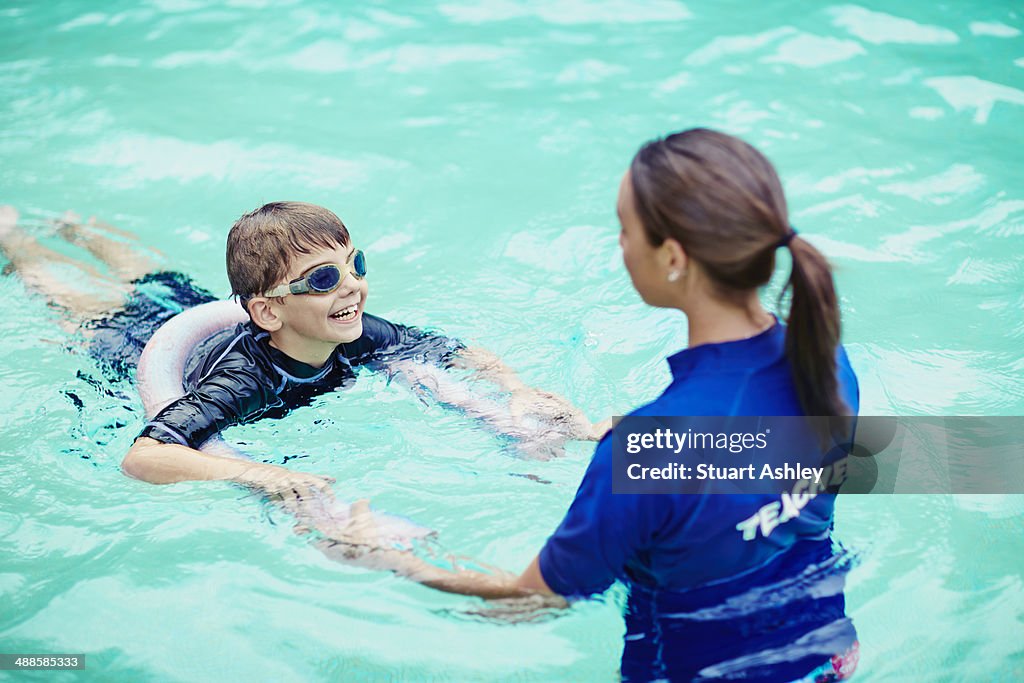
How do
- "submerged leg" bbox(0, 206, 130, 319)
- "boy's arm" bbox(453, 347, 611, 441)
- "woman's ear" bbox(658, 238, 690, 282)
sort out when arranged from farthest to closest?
"submerged leg" bbox(0, 206, 130, 319) < "boy's arm" bbox(453, 347, 611, 441) < "woman's ear" bbox(658, 238, 690, 282)

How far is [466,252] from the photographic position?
607 centimetres

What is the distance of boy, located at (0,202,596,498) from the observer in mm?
3750

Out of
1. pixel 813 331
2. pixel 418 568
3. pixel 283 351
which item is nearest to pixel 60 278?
pixel 283 351

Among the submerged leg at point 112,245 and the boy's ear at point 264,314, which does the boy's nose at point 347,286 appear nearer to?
the boy's ear at point 264,314

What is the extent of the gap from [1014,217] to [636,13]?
14.1 feet

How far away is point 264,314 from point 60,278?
2.02 metres

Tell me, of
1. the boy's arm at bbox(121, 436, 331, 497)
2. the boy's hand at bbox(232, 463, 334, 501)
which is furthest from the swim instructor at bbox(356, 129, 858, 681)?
the boy's arm at bbox(121, 436, 331, 497)

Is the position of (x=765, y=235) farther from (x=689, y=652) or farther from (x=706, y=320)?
(x=689, y=652)

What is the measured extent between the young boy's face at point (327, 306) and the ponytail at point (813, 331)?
2302mm

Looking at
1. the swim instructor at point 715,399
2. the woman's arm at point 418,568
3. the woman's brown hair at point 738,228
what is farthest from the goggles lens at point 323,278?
the woman's brown hair at point 738,228

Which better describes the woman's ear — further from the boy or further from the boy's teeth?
the boy's teeth

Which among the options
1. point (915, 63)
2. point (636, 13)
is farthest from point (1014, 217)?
point (636, 13)

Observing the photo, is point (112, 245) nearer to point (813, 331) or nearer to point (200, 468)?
point (200, 468)

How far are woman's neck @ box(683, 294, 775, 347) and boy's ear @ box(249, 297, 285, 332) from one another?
237cm
